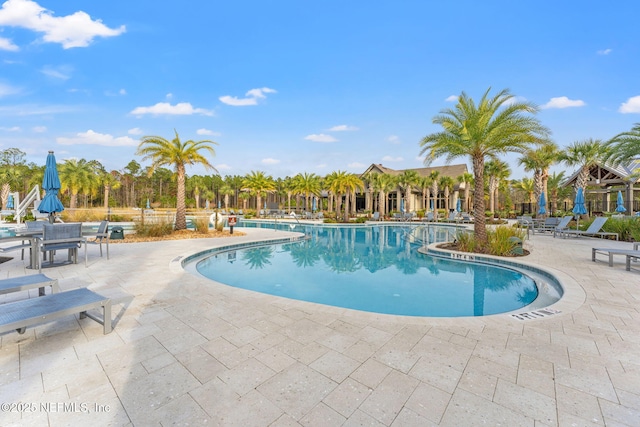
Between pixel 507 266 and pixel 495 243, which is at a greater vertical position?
pixel 495 243

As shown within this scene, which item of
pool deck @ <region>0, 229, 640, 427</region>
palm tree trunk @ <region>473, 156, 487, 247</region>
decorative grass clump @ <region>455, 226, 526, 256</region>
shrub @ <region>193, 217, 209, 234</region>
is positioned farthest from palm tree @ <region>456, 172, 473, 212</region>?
pool deck @ <region>0, 229, 640, 427</region>

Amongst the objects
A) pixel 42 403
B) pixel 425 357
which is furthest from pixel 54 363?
pixel 425 357

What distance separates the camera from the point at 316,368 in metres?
2.49

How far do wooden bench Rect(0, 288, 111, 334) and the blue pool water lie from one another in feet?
11.3

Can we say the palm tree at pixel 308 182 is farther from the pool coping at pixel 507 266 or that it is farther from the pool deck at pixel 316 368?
the pool deck at pixel 316 368

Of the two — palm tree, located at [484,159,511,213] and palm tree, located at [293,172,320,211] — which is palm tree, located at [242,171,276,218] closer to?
palm tree, located at [293,172,320,211]

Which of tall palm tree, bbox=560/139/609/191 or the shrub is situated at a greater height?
tall palm tree, bbox=560/139/609/191

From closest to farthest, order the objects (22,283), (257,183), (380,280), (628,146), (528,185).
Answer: (22,283)
(380,280)
(628,146)
(257,183)
(528,185)

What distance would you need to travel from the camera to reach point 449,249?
33.5ft

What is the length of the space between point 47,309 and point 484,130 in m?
11.7

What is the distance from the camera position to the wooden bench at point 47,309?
96.0 inches

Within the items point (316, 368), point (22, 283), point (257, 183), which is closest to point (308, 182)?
point (257, 183)

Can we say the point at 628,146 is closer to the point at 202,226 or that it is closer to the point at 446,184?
the point at 202,226

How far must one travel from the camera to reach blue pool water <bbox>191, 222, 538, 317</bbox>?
5461mm
